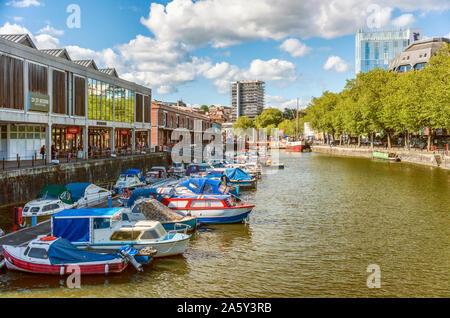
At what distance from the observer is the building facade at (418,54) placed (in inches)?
4970

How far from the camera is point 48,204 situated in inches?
1108

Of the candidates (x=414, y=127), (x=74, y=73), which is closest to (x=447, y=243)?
(x=74, y=73)

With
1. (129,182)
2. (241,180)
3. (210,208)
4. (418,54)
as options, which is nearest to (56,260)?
(210,208)

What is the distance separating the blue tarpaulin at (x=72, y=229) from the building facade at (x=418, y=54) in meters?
126

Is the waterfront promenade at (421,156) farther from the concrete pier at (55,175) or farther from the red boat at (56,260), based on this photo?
the red boat at (56,260)

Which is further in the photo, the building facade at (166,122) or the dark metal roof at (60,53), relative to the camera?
the building facade at (166,122)

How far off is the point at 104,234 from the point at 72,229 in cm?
169

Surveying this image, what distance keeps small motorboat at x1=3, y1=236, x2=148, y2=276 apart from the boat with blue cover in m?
1.85

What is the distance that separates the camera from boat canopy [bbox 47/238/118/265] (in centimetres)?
1761

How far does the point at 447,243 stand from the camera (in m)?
23.6

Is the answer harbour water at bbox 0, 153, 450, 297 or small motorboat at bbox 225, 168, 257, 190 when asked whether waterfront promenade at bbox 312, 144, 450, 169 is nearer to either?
harbour water at bbox 0, 153, 450, 297

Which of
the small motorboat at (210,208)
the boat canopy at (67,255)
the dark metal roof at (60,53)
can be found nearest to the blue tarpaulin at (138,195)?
the small motorboat at (210,208)

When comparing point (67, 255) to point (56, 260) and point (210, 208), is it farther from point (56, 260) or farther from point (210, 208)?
point (210, 208)
